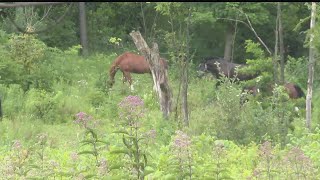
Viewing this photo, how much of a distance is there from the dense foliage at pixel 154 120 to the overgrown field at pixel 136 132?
0.02 m

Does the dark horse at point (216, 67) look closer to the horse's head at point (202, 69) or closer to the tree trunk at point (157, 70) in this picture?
the horse's head at point (202, 69)

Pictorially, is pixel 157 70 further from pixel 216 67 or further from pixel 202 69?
pixel 202 69

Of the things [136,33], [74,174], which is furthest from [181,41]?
[74,174]

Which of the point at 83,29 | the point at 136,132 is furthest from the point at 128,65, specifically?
the point at 136,132

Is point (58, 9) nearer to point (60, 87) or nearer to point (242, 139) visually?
point (60, 87)

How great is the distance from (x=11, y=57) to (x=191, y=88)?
5550 mm

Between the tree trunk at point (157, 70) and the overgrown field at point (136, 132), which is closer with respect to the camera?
the overgrown field at point (136, 132)

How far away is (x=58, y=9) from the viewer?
2855 centimetres

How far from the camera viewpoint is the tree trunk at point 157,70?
15.5m

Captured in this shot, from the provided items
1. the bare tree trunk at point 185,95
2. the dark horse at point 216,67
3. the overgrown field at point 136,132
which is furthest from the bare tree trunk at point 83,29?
the bare tree trunk at point 185,95

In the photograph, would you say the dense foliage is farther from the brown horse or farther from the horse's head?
the brown horse

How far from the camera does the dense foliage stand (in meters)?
6.46

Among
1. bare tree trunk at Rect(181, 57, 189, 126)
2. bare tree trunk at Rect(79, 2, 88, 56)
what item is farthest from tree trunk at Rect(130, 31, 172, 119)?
bare tree trunk at Rect(79, 2, 88, 56)

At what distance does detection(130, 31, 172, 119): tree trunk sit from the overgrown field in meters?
0.42
